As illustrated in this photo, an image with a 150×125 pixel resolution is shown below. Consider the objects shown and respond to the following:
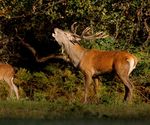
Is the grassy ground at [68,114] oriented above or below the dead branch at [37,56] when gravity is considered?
below

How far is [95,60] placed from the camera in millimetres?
18625

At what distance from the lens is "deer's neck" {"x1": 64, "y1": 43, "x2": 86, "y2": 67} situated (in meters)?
19.0

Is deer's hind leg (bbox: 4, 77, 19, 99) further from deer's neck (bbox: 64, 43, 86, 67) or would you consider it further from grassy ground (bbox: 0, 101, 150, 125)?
grassy ground (bbox: 0, 101, 150, 125)

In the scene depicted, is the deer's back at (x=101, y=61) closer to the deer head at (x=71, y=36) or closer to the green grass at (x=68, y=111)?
the deer head at (x=71, y=36)

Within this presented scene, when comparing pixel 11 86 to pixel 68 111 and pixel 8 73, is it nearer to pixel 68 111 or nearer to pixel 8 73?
pixel 8 73

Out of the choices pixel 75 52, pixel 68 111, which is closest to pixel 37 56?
pixel 75 52

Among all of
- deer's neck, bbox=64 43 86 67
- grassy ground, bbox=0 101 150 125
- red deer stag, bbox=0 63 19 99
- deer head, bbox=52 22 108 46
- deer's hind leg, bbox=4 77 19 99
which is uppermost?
deer head, bbox=52 22 108 46

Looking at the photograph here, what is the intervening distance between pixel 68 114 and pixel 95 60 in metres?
6.11

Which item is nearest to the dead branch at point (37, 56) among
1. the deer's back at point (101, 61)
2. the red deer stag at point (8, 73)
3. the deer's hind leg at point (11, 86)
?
the red deer stag at point (8, 73)

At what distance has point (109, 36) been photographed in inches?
822

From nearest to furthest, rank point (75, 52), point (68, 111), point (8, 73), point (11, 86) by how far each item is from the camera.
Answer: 1. point (68, 111)
2. point (75, 52)
3. point (11, 86)
4. point (8, 73)

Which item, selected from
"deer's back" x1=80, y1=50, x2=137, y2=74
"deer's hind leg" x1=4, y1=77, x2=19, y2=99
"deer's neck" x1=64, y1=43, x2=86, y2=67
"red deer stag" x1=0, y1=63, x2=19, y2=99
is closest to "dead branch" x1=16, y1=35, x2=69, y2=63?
"red deer stag" x1=0, y1=63, x2=19, y2=99

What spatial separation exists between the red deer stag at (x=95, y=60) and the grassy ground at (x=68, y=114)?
352cm

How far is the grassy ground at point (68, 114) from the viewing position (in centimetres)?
1146
